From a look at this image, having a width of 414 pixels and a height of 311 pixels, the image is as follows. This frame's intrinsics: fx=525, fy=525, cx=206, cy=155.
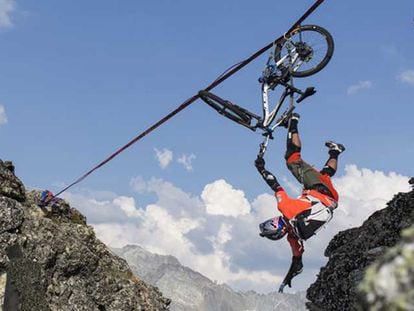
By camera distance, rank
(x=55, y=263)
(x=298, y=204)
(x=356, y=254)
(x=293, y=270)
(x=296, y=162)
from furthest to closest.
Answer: (x=55, y=263) < (x=356, y=254) < (x=293, y=270) < (x=296, y=162) < (x=298, y=204)

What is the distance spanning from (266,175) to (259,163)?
1.21ft

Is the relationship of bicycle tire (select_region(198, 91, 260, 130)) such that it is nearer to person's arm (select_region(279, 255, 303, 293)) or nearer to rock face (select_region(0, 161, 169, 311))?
person's arm (select_region(279, 255, 303, 293))

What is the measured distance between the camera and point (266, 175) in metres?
13.2

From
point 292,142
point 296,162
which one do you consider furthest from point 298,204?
point 292,142

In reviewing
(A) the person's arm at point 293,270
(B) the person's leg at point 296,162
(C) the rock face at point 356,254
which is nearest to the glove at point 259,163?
(B) the person's leg at point 296,162

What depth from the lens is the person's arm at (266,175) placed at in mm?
13070

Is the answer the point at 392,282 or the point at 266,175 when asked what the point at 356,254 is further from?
the point at 392,282

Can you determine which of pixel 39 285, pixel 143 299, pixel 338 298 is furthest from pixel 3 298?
pixel 338 298

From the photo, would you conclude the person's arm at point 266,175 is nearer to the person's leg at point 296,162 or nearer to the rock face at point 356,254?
the person's leg at point 296,162

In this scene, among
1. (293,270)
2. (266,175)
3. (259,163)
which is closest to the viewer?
(266,175)

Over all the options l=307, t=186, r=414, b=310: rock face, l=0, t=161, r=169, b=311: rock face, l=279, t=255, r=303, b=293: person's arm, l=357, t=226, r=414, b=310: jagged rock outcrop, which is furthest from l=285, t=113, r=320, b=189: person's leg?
l=0, t=161, r=169, b=311: rock face

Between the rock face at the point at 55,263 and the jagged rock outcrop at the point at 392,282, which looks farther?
the rock face at the point at 55,263

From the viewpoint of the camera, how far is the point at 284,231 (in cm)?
1301

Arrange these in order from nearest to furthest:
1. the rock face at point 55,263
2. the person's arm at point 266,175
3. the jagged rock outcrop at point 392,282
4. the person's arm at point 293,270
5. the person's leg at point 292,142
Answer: the jagged rock outcrop at point 392,282 < the person's arm at point 266,175 < the person's leg at point 292,142 < the person's arm at point 293,270 < the rock face at point 55,263
